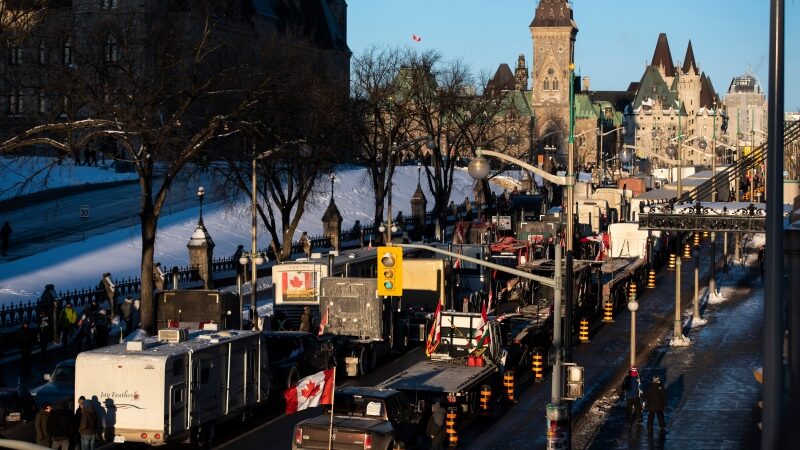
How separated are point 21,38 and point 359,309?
11.8m

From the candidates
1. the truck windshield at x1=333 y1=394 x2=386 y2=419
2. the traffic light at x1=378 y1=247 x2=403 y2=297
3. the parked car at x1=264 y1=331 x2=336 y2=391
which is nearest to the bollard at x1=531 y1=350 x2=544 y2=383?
the traffic light at x1=378 y1=247 x2=403 y2=297

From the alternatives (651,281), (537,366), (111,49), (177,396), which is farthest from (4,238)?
(177,396)

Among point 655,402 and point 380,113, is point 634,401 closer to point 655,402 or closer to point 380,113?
point 655,402

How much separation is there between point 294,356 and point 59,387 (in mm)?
5799

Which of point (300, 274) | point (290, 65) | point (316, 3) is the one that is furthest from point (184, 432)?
point (316, 3)

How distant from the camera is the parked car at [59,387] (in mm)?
29067

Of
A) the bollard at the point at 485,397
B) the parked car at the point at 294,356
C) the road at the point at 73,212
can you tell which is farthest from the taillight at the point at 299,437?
the road at the point at 73,212

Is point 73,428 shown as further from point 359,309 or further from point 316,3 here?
point 316,3

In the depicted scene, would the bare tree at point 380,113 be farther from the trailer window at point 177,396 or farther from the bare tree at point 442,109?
the trailer window at point 177,396

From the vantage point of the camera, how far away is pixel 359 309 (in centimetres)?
3791

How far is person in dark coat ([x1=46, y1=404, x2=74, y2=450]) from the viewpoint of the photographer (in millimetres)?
24234

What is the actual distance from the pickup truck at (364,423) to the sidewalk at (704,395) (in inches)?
176

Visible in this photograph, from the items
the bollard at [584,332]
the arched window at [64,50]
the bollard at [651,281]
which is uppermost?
the arched window at [64,50]

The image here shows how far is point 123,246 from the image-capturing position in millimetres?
65875
